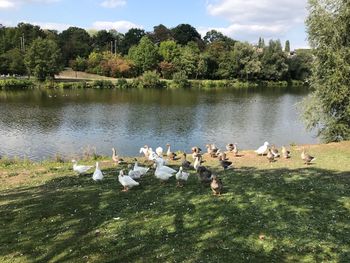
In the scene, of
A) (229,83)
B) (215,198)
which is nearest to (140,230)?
(215,198)

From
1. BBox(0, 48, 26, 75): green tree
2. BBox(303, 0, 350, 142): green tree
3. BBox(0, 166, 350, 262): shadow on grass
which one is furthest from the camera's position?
BBox(0, 48, 26, 75): green tree

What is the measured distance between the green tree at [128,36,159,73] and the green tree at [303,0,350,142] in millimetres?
115391

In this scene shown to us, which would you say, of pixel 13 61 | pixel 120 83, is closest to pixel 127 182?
pixel 120 83

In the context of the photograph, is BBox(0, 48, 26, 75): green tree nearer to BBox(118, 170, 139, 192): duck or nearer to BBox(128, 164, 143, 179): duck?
BBox(128, 164, 143, 179): duck

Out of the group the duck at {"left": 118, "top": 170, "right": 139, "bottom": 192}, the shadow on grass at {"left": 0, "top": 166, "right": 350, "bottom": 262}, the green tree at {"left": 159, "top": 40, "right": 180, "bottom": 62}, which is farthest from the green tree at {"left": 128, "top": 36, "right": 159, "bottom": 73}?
the duck at {"left": 118, "top": 170, "right": 139, "bottom": 192}

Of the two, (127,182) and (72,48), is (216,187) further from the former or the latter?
(72,48)

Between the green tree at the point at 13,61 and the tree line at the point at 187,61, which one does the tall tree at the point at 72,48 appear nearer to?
the tree line at the point at 187,61

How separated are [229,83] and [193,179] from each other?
129598 millimetres

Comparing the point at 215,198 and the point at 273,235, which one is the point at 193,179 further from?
the point at 273,235

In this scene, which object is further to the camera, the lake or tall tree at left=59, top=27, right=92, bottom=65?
tall tree at left=59, top=27, right=92, bottom=65

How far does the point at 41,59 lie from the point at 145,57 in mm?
40991

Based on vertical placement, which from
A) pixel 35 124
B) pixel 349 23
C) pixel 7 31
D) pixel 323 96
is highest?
pixel 7 31

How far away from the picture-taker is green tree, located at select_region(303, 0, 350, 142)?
3466 cm

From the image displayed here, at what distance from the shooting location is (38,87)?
391ft
